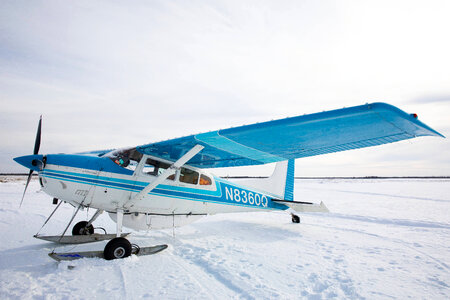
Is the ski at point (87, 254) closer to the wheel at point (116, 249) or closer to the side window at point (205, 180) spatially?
the wheel at point (116, 249)

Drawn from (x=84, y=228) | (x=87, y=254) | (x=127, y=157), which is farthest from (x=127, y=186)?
(x=84, y=228)

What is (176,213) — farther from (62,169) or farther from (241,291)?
(241,291)

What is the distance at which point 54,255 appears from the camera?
3.57 meters

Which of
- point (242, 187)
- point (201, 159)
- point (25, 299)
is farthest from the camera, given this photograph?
point (242, 187)

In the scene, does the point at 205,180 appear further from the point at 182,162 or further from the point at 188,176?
Result: the point at 182,162

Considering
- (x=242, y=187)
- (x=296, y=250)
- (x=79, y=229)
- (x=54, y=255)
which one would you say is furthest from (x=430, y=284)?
(x=79, y=229)

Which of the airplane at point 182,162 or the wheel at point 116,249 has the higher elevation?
the airplane at point 182,162

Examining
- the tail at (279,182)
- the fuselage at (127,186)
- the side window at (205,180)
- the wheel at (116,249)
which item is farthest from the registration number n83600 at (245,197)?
the wheel at (116,249)

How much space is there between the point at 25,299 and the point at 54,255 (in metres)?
1.19

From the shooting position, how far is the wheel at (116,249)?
377cm

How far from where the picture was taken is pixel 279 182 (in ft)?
25.2

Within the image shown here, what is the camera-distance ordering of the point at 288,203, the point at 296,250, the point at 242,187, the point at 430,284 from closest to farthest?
the point at 430,284 < the point at 296,250 < the point at 242,187 < the point at 288,203

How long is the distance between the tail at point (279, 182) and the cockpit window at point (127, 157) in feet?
12.3

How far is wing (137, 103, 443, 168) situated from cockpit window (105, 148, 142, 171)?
17 centimetres
